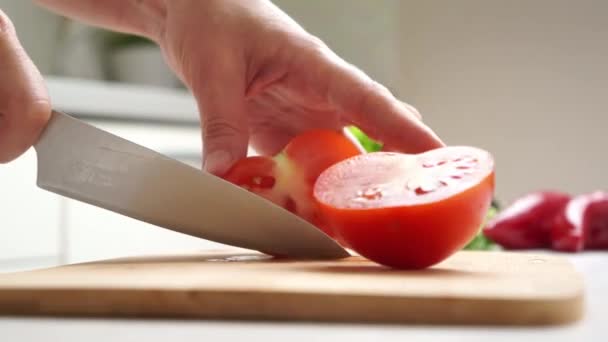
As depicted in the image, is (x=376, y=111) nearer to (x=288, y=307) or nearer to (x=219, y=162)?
(x=219, y=162)

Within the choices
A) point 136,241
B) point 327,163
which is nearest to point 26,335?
point 327,163

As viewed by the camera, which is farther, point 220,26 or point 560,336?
point 220,26

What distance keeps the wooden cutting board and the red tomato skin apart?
0.03 m

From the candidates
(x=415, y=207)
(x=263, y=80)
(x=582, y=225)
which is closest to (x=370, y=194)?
(x=415, y=207)

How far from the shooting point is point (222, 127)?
1.12 metres

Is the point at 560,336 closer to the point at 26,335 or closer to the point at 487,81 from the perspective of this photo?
the point at 26,335

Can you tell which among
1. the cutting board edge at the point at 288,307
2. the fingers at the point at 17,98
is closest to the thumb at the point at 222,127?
the fingers at the point at 17,98

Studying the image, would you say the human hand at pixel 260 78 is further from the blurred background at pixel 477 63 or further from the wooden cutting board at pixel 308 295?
the blurred background at pixel 477 63

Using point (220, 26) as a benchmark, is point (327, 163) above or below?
below

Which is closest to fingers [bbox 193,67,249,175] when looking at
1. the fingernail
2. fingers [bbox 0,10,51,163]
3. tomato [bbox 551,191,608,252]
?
the fingernail

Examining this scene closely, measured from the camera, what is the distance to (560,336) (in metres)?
0.62

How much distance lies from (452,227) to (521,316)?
0.72 feet

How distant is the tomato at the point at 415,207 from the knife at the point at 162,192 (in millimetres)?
75

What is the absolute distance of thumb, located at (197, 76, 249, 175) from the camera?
43.5 inches
